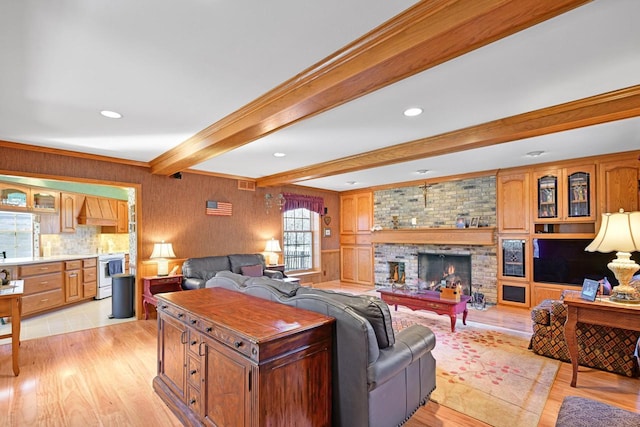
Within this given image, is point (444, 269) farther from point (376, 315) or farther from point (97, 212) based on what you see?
point (97, 212)

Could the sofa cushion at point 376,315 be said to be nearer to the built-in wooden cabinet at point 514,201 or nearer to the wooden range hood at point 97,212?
the built-in wooden cabinet at point 514,201

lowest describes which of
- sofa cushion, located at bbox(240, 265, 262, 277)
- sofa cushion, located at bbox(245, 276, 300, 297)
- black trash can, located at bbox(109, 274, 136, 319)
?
black trash can, located at bbox(109, 274, 136, 319)

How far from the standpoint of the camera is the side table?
4895 mm

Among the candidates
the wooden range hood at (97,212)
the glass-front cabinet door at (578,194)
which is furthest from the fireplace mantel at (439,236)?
the wooden range hood at (97,212)

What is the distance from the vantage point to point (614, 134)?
3809mm

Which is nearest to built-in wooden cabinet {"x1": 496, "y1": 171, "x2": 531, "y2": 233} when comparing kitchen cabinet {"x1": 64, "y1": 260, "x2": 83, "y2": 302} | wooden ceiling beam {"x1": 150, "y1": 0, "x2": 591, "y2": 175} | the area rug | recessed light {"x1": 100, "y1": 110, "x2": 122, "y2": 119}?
the area rug

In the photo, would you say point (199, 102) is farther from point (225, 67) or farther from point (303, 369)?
point (303, 369)

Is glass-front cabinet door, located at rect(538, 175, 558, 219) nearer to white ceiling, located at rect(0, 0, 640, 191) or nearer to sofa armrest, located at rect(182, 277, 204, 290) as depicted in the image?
white ceiling, located at rect(0, 0, 640, 191)

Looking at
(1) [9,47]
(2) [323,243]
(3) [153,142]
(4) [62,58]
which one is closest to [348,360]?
(4) [62,58]

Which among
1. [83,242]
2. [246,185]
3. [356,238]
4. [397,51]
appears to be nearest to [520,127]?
[397,51]

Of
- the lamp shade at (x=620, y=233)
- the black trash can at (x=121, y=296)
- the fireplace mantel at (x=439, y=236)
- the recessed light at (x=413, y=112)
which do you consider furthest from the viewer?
the fireplace mantel at (x=439, y=236)

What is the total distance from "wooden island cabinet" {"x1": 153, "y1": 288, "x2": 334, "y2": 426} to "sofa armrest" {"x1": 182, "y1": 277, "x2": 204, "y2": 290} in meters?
2.45

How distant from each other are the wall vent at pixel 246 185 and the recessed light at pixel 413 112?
4.31 metres

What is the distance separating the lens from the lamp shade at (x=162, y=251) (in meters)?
5.01
